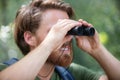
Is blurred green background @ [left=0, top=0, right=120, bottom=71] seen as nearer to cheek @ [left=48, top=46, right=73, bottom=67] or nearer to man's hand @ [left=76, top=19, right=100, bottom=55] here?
man's hand @ [left=76, top=19, right=100, bottom=55]

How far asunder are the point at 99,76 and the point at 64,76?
32cm

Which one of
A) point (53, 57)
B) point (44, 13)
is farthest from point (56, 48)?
point (44, 13)

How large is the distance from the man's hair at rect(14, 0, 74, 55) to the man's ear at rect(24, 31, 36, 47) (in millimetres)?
29

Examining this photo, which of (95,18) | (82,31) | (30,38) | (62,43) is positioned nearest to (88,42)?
(82,31)

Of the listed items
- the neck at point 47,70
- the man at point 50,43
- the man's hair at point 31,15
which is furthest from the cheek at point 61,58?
the man's hair at point 31,15

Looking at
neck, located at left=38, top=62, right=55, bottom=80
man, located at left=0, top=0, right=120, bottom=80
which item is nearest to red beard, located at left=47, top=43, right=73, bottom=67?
man, located at left=0, top=0, right=120, bottom=80

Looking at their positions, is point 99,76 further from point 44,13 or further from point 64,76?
point 44,13

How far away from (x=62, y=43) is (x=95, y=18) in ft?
9.09

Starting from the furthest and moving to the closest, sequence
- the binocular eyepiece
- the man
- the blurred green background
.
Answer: the blurred green background
the binocular eyepiece
the man

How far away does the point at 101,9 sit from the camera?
6.26 m

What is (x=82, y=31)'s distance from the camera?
3406 millimetres

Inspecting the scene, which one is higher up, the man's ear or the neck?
Answer: the man's ear

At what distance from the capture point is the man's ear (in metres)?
3.53

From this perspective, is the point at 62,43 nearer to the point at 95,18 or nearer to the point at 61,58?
the point at 61,58
